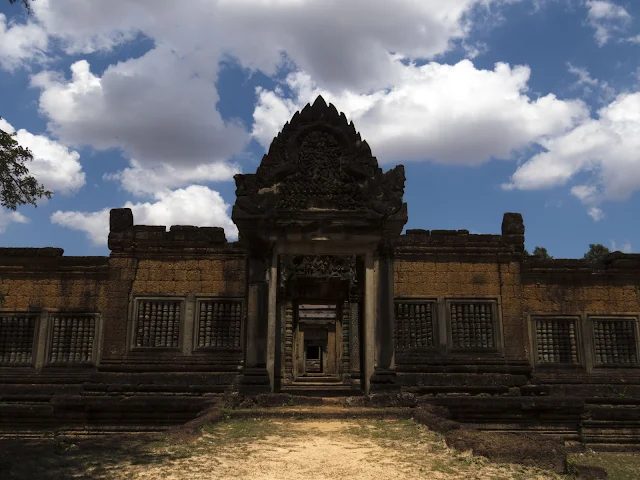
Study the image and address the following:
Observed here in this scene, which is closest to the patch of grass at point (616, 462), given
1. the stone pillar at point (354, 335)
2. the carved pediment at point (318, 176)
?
the carved pediment at point (318, 176)

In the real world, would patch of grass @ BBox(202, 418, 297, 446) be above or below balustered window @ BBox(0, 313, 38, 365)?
below

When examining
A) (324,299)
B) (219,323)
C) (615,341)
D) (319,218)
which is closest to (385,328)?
(319,218)

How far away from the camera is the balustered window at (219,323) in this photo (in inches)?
564

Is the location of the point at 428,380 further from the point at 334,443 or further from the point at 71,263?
the point at 71,263

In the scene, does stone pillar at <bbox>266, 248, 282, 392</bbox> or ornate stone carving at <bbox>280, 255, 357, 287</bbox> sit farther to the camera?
ornate stone carving at <bbox>280, 255, 357, 287</bbox>

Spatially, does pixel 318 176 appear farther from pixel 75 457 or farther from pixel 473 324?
pixel 75 457

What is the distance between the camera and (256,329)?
1076 centimetres

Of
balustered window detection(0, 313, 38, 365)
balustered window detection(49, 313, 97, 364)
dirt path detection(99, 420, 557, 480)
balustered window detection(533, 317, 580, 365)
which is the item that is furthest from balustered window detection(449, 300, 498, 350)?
balustered window detection(0, 313, 38, 365)

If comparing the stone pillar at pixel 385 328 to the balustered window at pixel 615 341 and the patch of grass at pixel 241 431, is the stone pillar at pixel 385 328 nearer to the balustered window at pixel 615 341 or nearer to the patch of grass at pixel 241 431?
the patch of grass at pixel 241 431

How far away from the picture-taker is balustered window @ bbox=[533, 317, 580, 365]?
14.8 m

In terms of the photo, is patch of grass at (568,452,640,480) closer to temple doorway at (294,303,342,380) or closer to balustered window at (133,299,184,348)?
balustered window at (133,299,184,348)

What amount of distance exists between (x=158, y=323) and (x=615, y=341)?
12237 mm

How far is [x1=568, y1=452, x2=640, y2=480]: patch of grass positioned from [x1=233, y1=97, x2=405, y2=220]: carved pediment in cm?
558

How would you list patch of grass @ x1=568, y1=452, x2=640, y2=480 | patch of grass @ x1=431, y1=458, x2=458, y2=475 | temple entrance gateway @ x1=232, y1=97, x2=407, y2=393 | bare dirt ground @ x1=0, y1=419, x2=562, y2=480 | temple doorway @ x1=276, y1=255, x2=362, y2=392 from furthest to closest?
temple doorway @ x1=276, y1=255, x2=362, y2=392 → temple entrance gateway @ x1=232, y1=97, x2=407, y2=393 → patch of grass @ x1=568, y1=452, x2=640, y2=480 → patch of grass @ x1=431, y1=458, x2=458, y2=475 → bare dirt ground @ x1=0, y1=419, x2=562, y2=480
